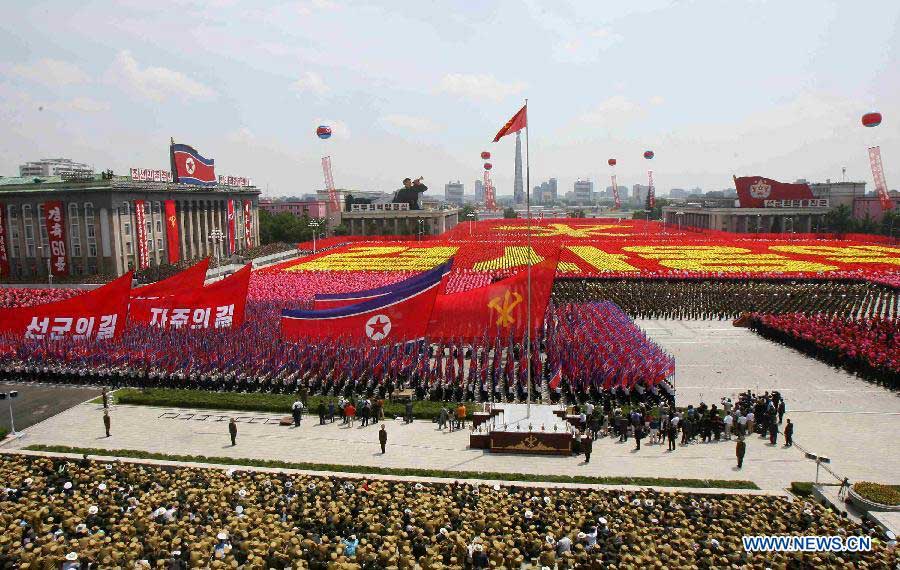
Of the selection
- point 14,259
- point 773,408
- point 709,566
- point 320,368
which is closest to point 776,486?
point 773,408

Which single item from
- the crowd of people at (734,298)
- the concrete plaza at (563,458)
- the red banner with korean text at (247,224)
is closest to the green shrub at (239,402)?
the concrete plaza at (563,458)

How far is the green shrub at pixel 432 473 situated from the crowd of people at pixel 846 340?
39.9 feet

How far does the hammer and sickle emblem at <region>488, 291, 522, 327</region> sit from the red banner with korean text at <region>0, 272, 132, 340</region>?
410 inches

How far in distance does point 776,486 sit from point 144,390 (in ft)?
60.9

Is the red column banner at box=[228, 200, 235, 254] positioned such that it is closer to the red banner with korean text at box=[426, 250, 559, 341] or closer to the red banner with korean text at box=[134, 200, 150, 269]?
the red banner with korean text at box=[134, 200, 150, 269]

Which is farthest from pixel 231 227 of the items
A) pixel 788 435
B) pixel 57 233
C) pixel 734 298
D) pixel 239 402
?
pixel 788 435

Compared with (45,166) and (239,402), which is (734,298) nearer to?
(239,402)

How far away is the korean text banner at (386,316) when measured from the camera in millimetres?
17359

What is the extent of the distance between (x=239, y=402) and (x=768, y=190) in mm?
84053

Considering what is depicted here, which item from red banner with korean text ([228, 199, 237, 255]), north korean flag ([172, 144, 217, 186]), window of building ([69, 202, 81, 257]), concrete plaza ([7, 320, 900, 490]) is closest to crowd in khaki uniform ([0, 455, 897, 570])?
concrete plaza ([7, 320, 900, 490])

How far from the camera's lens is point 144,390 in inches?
803

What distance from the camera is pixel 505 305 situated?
1802 cm

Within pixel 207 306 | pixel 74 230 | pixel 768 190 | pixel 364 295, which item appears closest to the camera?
pixel 364 295

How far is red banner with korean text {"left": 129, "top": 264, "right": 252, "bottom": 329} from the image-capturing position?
19766 mm
